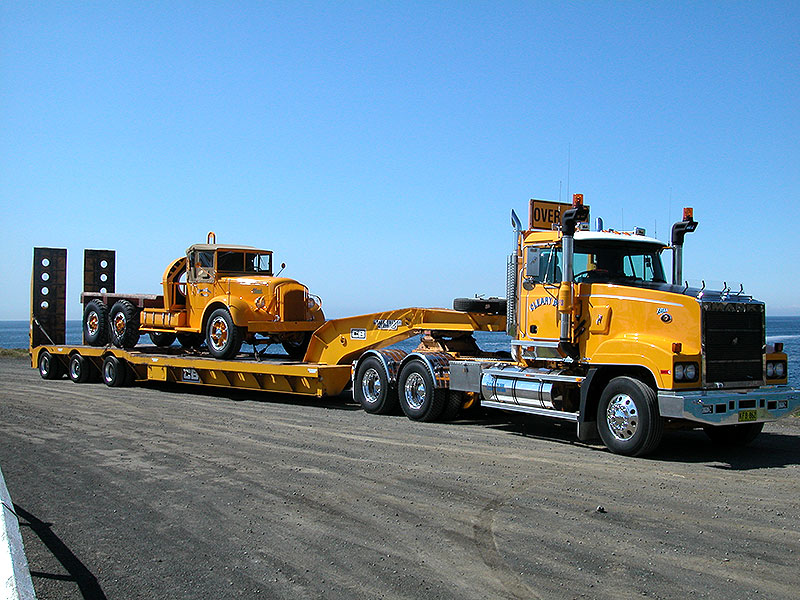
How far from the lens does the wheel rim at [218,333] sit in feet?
58.1

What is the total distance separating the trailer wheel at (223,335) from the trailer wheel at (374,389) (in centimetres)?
328

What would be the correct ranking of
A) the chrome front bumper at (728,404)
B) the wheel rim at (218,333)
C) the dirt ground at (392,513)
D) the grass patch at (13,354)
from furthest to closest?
the grass patch at (13,354), the wheel rim at (218,333), the chrome front bumper at (728,404), the dirt ground at (392,513)

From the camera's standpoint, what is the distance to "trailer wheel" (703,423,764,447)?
1128 cm

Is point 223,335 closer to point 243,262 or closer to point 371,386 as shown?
point 243,262

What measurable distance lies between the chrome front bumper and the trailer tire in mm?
5037

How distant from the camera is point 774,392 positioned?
10562mm

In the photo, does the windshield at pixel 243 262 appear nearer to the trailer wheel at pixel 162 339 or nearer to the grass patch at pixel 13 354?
the trailer wheel at pixel 162 339

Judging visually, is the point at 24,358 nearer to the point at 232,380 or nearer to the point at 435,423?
the point at 232,380

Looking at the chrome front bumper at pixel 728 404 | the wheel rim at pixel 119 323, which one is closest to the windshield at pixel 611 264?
the chrome front bumper at pixel 728 404

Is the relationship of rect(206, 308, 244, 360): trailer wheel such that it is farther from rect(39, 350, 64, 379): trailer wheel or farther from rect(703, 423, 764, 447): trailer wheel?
rect(703, 423, 764, 447): trailer wheel

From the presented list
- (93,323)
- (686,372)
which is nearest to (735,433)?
(686,372)

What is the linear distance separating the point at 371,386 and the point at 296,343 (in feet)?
13.9

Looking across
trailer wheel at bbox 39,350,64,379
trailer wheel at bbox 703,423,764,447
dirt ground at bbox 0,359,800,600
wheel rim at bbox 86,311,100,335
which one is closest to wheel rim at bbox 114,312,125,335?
wheel rim at bbox 86,311,100,335

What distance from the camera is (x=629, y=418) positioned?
410 inches
